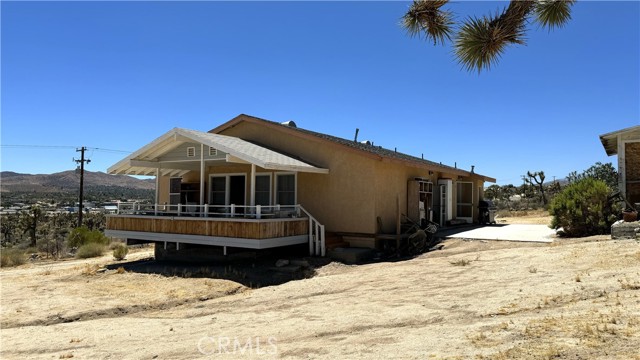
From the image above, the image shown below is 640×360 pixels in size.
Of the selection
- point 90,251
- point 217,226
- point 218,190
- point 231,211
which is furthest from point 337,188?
point 90,251

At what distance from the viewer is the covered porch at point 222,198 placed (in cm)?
1384

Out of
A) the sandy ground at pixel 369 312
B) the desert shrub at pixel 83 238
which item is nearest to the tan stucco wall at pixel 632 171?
the sandy ground at pixel 369 312

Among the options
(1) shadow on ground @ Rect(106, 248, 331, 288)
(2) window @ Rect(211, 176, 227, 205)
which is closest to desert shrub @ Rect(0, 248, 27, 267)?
(1) shadow on ground @ Rect(106, 248, 331, 288)

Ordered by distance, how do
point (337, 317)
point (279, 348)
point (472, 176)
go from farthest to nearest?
point (472, 176), point (337, 317), point (279, 348)

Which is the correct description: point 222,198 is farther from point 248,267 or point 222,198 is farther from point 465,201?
point 465,201

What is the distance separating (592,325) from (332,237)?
10595 mm

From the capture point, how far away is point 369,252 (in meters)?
14.9

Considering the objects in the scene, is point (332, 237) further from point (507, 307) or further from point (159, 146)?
point (507, 307)

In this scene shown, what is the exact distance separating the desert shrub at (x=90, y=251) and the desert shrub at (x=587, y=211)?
19074mm

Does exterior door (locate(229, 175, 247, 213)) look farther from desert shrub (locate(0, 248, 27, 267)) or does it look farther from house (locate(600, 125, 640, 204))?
house (locate(600, 125, 640, 204))

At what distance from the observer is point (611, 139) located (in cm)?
1716

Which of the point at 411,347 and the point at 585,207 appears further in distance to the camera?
the point at 585,207

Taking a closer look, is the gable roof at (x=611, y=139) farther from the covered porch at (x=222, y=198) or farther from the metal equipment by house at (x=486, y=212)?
the covered porch at (x=222, y=198)

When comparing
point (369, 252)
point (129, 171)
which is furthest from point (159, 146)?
point (369, 252)
